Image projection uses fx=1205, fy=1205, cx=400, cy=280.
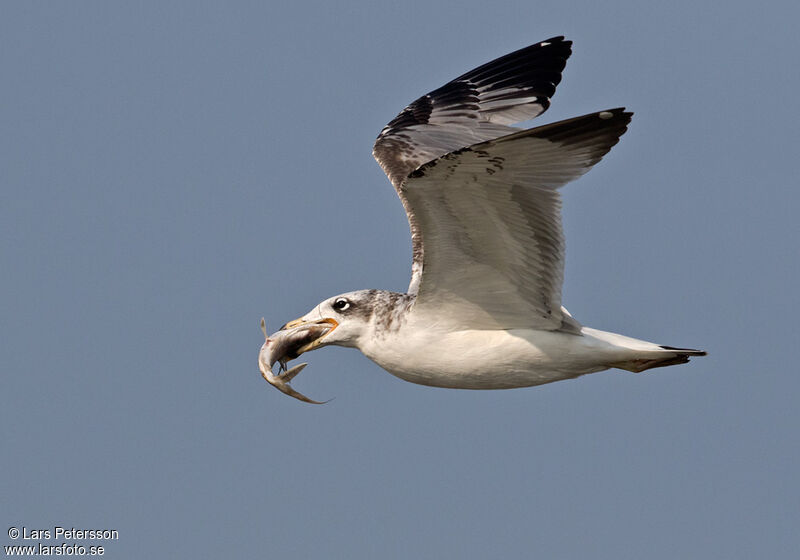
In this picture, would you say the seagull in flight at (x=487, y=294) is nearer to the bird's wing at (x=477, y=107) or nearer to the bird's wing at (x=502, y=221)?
the bird's wing at (x=502, y=221)

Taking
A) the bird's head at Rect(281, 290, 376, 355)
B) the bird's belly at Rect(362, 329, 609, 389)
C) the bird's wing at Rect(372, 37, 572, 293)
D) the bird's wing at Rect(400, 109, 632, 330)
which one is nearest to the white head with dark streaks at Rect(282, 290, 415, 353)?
the bird's head at Rect(281, 290, 376, 355)

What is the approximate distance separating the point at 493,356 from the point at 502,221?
1.51m

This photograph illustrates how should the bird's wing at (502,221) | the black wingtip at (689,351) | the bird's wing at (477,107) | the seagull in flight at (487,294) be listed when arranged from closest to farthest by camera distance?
the bird's wing at (502,221) < the seagull in flight at (487,294) < the black wingtip at (689,351) < the bird's wing at (477,107)

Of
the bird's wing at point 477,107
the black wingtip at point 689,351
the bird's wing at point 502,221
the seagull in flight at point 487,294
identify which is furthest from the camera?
the bird's wing at point 477,107

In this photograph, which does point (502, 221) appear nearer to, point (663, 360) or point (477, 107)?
point (663, 360)

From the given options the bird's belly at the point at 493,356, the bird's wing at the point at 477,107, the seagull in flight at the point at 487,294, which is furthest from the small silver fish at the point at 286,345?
the bird's wing at the point at 477,107

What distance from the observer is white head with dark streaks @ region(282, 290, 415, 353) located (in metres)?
10.9

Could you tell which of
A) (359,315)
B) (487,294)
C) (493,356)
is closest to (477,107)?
(359,315)

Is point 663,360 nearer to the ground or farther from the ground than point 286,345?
nearer to the ground

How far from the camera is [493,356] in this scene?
10.6 meters

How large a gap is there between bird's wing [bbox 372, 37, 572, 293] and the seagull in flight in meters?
1.15

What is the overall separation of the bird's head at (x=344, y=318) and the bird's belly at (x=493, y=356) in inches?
13.0

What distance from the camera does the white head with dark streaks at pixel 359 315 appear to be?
35.7ft

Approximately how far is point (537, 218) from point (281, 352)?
9.73ft
